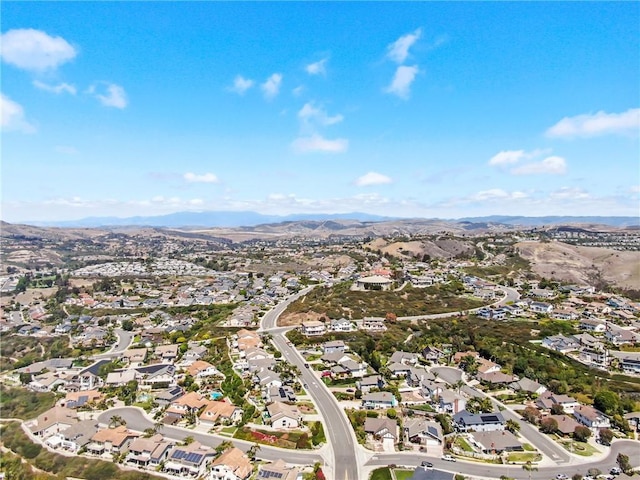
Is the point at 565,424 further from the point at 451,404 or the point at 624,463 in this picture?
the point at 451,404

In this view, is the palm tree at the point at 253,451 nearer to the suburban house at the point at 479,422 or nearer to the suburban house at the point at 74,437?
the suburban house at the point at 74,437

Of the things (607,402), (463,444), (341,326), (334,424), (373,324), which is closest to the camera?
(463,444)

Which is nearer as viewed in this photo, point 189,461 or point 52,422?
point 189,461

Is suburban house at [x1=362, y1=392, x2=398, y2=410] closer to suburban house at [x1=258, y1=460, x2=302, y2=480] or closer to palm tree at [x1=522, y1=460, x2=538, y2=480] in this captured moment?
suburban house at [x1=258, y1=460, x2=302, y2=480]

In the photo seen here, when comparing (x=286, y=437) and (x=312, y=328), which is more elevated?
(x=312, y=328)

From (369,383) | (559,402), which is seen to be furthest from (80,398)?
(559,402)

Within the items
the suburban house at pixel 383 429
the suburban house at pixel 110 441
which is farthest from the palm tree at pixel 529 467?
the suburban house at pixel 110 441

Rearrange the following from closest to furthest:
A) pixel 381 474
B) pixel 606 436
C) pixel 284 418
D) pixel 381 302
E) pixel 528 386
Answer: pixel 381 474 < pixel 606 436 < pixel 284 418 < pixel 528 386 < pixel 381 302
